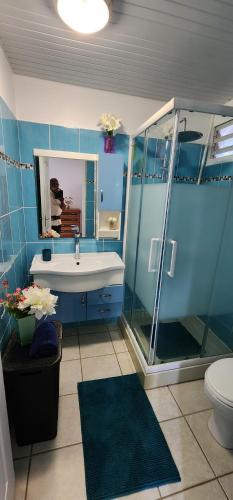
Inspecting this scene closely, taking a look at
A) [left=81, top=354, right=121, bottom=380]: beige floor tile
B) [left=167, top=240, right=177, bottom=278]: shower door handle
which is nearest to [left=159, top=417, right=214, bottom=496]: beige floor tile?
[left=81, top=354, right=121, bottom=380]: beige floor tile

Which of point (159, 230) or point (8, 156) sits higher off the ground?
point (8, 156)

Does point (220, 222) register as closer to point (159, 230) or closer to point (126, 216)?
point (159, 230)

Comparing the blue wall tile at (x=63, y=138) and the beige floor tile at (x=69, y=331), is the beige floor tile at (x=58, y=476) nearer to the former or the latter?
the beige floor tile at (x=69, y=331)

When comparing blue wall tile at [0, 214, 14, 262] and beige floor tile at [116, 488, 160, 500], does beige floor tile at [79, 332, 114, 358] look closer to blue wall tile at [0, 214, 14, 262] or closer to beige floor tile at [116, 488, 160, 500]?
beige floor tile at [116, 488, 160, 500]

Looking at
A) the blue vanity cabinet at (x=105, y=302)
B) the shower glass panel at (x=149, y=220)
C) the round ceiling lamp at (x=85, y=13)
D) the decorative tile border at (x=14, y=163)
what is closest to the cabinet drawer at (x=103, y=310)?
the blue vanity cabinet at (x=105, y=302)

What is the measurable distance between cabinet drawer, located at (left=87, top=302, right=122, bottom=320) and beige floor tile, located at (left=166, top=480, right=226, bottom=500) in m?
1.18

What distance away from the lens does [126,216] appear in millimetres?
2197

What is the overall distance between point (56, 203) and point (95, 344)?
138cm

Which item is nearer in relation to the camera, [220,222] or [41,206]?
[220,222]

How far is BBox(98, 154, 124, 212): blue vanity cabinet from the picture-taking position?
194 cm

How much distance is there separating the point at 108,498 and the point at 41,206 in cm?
193

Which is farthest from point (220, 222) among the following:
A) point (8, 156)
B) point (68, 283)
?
point (8, 156)

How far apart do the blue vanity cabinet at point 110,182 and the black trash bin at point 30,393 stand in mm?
1335

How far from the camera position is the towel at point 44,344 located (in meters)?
1.17
